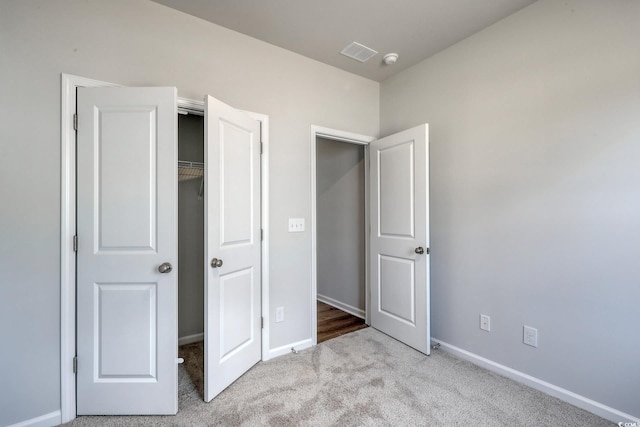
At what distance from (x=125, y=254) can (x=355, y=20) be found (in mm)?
2346

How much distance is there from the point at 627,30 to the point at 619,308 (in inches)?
64.9

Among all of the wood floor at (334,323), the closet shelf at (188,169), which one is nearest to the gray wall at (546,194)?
the wood floor at (334,323)

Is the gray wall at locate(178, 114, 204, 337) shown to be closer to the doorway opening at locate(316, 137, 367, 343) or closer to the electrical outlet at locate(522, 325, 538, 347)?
the doorway opening at locate(316, 137, 367, 343)

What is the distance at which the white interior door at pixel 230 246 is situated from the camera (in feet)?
6.05

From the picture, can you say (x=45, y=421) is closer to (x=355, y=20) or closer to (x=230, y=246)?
(x=230, y=246)

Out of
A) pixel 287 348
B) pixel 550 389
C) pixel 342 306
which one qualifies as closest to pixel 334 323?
pixel 342 306

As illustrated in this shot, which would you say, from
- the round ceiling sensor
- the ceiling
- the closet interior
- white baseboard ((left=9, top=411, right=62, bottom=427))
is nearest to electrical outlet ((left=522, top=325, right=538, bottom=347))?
the ceiling

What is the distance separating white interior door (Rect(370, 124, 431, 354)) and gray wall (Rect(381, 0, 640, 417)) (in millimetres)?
263

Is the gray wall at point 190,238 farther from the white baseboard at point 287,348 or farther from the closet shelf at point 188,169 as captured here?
the white baseboard at point 287,348

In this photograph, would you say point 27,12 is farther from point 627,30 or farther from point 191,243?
point 627,30

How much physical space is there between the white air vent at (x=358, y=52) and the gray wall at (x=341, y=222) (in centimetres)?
110

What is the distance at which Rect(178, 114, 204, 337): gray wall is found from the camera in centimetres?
284

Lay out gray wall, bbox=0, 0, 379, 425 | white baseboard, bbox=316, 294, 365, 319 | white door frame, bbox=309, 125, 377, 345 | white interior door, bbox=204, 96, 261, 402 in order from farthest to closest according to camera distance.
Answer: white baseboard, bbox=316, 294, 365, 319 < white door frame, bbox=309, 125, 377, 345 < white interior door, bbox=204, 96, 261, 402 < gray wall, bbox=0, 0, 379, 425

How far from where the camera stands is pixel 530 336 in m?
2.02
